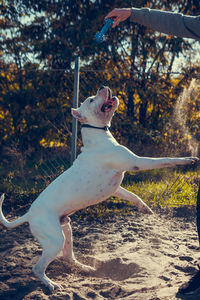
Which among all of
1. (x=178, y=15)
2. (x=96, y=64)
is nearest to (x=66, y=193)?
(x=178, y=15)

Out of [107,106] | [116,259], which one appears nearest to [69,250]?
[116,259]

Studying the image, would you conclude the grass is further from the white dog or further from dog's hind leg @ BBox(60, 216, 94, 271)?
the white dog

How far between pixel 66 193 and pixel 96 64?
4.70 metres

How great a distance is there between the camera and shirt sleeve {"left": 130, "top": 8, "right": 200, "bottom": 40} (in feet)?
8.40

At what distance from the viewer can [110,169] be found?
297cm

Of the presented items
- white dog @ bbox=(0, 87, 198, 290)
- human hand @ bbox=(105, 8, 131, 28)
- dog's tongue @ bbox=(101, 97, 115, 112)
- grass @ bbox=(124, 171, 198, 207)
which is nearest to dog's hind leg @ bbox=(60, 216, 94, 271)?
white dog @ bbox=(0, 87, 198, 290)

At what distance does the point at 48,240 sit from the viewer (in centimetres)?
289

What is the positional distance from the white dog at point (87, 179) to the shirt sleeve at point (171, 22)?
2.08 feet

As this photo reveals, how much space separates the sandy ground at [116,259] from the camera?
289 cm

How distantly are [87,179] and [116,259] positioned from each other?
0.99 m

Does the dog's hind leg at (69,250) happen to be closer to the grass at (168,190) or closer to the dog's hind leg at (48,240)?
the dog's hind leg at (48,240)

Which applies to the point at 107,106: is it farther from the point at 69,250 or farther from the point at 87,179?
the point at 69,250

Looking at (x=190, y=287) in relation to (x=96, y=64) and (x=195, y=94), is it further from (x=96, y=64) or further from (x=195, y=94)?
(x=96, y=64)

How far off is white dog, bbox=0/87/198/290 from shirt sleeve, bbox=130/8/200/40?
0.63m
